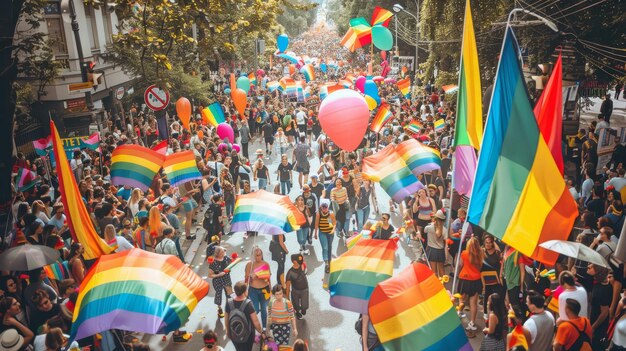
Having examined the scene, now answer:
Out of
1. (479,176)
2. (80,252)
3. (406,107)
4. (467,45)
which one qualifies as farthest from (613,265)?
(406,107)

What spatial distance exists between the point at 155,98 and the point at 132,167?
3.07 metres

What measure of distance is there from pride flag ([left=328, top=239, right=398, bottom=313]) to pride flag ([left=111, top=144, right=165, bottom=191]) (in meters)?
5.42

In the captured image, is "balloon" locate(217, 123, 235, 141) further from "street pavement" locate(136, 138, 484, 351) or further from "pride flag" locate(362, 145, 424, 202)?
"pride flag" locate(362, 145, 424, 202)

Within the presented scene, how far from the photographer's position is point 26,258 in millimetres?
7020

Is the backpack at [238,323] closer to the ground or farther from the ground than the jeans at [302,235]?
farther from the ground

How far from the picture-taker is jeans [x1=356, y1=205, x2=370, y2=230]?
12.1 metres

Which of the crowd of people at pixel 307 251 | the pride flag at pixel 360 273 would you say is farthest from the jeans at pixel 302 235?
the pride flag at pixel 360 273

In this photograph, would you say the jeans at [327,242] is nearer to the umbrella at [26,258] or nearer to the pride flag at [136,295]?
the pride flag at [136,295]

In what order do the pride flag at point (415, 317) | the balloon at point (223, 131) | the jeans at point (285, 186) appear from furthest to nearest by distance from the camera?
the balloon at point (223, 131), the jeans at point (285, 186), the pride flag at point (415, 317)

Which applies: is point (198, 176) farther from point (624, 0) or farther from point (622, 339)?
point (624, 0)

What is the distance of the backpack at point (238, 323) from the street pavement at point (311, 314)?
1178 millimetres

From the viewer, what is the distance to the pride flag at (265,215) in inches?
336

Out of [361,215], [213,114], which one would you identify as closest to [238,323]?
[361,215]

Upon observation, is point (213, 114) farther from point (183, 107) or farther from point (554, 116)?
point (554, 116)
